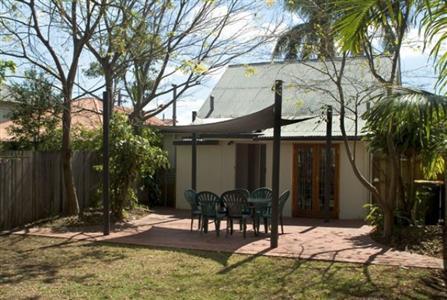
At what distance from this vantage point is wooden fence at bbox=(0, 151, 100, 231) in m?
10.3

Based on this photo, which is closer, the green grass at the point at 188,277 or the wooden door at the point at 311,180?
the green grass at the point at 188,277

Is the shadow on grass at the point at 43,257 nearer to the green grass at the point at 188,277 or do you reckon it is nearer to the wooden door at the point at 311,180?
the green grass at the point at 188,277

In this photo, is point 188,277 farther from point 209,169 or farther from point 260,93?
point 260,93

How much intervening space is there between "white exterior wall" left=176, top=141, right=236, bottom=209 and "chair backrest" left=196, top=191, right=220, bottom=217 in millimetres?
5063

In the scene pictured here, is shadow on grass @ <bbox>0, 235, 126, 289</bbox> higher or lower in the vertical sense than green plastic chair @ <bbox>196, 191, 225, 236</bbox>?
lower

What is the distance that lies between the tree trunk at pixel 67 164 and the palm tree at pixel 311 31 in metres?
5.44

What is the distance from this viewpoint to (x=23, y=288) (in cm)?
639

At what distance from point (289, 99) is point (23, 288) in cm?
1134

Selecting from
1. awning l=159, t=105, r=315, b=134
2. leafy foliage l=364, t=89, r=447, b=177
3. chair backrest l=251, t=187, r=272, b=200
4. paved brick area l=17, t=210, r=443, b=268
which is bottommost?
paved brick area l=17, t=210, r=443, b=268

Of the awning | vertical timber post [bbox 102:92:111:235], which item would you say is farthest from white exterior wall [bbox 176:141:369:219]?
vertical timber post [bbox 102:92:111:235]

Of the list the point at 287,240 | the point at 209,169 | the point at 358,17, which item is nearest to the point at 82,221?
the point at 287,240

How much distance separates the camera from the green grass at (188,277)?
623 cm

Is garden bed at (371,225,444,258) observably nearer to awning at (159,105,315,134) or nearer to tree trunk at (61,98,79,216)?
awning at (159,105,315,134)

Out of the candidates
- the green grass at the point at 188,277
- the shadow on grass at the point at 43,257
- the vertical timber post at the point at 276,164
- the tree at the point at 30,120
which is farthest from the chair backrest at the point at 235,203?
the tree at the point at 30,120
